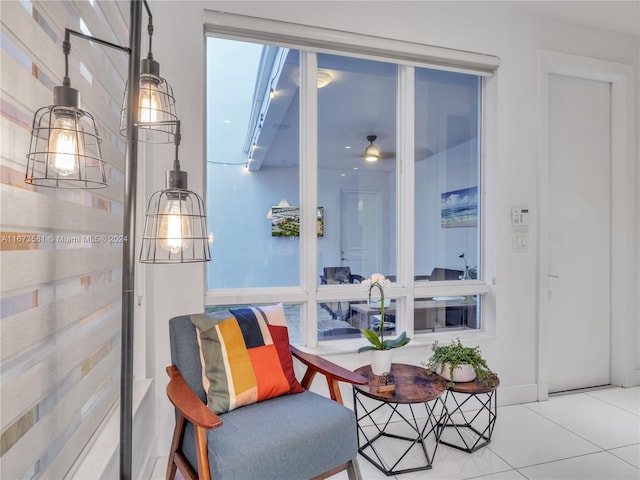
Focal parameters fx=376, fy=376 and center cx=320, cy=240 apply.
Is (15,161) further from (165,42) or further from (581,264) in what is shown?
(581,264)

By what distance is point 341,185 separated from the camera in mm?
2520

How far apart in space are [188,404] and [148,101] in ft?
3.55

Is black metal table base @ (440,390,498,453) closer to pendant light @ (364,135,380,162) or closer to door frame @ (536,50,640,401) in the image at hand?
door frame @ (536,50,640,401)

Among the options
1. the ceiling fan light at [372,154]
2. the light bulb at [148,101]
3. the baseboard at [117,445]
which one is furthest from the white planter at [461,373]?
the light bulb at [148,101]

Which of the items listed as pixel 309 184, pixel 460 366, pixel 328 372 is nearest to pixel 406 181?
pixel 309 184

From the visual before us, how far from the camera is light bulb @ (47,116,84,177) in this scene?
82 centimetres

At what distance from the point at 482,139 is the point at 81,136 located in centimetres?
264

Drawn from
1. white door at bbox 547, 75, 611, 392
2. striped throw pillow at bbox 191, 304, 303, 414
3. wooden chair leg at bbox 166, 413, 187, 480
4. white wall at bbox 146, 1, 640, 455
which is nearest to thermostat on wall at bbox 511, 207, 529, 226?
white wall at bbox 146, 1, 640, 455

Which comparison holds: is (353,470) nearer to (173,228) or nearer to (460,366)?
(460,366)

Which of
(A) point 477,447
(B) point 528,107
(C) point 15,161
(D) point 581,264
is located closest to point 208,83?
(C) point 15,161

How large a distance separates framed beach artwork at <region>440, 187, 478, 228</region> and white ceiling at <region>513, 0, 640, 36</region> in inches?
52.5

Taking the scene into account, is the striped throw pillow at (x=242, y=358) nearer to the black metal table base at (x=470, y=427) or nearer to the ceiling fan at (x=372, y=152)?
the black metal table base at (x=470, y=427)

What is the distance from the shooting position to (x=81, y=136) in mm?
895

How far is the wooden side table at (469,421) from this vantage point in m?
2.01
